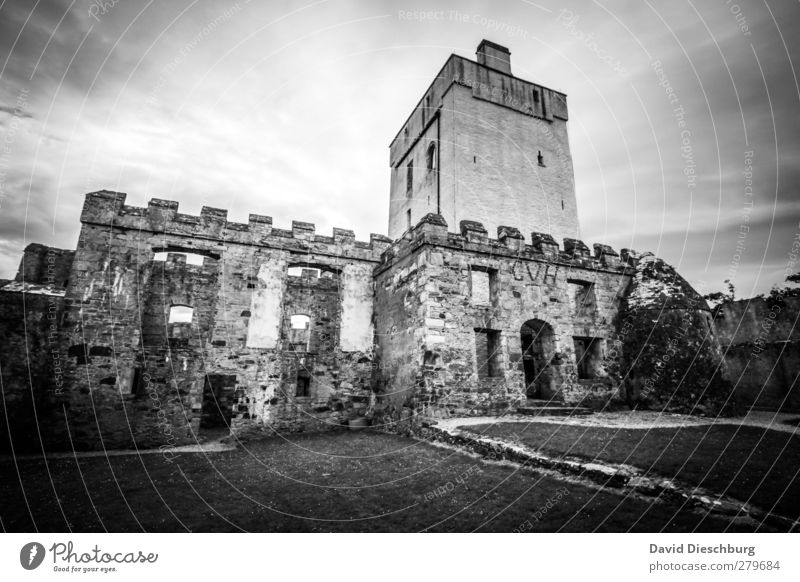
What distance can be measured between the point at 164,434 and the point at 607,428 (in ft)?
41.6

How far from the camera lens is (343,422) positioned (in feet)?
42.2

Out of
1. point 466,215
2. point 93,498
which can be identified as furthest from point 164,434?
point 466,215

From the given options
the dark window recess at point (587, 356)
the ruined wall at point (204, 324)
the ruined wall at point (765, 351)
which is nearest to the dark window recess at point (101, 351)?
the ruined wall at point (204, 324)

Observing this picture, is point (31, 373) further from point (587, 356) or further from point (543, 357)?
point (587, 356)

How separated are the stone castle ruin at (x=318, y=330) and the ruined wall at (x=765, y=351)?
15.0ft

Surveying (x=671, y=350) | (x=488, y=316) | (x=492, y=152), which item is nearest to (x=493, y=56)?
(x=492, y=152)

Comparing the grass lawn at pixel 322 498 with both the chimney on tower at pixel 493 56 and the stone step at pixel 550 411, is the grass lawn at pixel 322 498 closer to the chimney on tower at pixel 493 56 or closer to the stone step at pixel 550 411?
the stone step at pixel 550 411

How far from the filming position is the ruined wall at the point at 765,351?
13.2 meters

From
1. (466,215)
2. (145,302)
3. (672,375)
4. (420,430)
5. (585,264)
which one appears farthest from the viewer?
(466,215)

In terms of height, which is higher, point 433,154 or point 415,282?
point 433,154

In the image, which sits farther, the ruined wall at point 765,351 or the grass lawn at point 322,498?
the ruined wall at point 765,351

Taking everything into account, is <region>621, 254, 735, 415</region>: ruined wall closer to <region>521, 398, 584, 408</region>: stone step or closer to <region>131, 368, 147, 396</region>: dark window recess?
<region>521, 398, 584, 408</region>: stone step

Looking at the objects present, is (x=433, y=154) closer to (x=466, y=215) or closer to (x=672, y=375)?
(x=466, y=215)

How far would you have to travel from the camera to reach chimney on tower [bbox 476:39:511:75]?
71.5 ft
